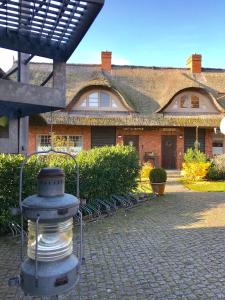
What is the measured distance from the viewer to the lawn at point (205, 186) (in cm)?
1485

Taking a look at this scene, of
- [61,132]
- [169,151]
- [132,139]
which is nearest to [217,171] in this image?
[169,151]

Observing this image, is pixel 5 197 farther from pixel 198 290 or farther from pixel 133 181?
pixel 133 181

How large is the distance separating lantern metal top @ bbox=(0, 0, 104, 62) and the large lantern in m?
1.56

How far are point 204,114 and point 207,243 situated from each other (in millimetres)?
18213

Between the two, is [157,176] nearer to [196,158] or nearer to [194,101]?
[196,158]

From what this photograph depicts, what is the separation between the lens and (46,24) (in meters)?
3.41

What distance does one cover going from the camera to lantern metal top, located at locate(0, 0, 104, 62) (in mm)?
3025

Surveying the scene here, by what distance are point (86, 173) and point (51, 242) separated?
277 inches

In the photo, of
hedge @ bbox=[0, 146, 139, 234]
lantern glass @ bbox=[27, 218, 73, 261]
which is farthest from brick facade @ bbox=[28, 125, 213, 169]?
lantern glass @ bbox=[27, 218, 73, 261]

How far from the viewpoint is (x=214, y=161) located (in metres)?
18.9

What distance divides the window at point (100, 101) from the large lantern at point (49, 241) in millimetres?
20929

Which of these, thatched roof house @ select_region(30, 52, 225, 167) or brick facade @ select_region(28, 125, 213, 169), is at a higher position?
thatched roof house @ select_region(30, 52, 225, 167)

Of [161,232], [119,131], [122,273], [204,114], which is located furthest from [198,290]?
[204,114]

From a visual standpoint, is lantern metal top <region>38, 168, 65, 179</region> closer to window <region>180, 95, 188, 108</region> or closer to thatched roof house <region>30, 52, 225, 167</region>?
thatched roof house <region>30, 52, 225, 167</region>
